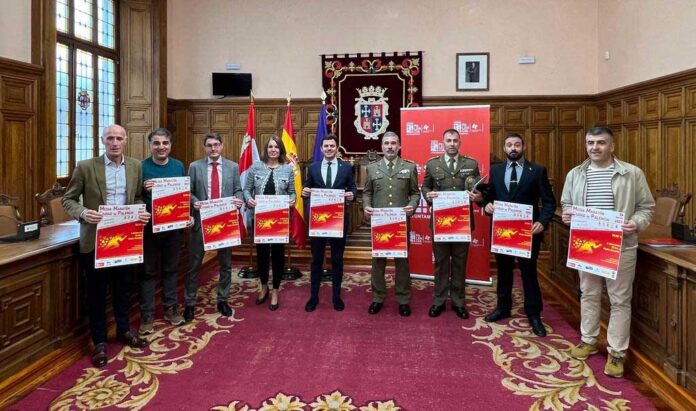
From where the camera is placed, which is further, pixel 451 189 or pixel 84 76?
pixel 84 76

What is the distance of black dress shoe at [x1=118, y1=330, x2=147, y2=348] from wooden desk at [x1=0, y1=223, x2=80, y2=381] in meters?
0.33

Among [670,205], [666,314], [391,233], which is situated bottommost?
[666,314]

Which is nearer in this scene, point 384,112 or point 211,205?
point 211,205

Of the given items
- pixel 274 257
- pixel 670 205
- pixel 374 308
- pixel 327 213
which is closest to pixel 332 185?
pixel 327 213

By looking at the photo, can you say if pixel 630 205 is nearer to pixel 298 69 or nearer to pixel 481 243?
pixel 481 243

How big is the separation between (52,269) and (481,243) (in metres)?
3.99

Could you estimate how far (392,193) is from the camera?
13.4ft

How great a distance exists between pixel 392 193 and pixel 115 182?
2181 mm

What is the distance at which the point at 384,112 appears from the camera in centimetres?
757

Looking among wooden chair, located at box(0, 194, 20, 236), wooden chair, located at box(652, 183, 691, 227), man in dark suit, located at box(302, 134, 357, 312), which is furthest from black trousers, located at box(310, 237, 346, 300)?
wooden chair, located at box(652, 183, 691, 227)

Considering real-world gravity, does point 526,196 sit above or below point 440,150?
below

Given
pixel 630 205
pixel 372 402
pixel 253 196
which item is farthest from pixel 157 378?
pixel 630 205

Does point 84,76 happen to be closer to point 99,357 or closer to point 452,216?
point 99,357

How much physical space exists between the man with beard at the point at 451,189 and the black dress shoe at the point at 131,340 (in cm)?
239
